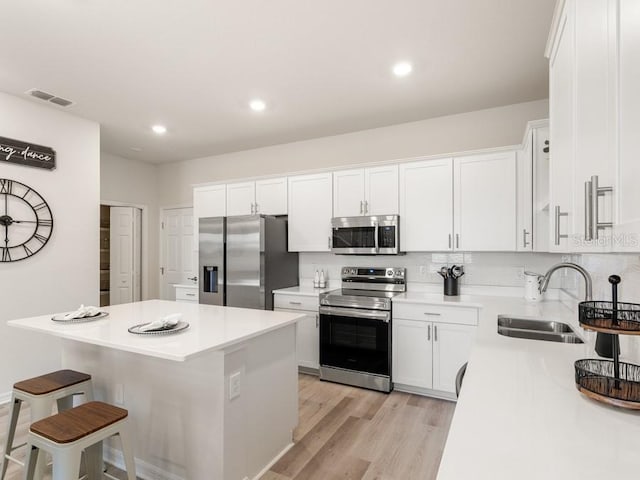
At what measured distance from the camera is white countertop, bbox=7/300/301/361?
163 centimetres

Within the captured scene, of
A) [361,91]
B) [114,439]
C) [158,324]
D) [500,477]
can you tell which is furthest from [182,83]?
[500,477]

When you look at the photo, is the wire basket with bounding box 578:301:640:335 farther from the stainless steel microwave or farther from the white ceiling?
the stainless steel microwave

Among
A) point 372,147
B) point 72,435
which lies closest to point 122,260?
point 372,147

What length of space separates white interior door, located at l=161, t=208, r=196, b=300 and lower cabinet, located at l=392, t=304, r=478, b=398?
143 inches

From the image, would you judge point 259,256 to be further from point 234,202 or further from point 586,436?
point 586,436

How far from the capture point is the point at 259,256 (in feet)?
A: 12.8

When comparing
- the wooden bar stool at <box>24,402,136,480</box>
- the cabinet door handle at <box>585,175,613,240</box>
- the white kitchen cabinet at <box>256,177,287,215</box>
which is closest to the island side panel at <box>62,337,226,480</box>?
the wooden bar stool at <box>24,402,136,480</box>

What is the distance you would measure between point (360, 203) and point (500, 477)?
3.19 m

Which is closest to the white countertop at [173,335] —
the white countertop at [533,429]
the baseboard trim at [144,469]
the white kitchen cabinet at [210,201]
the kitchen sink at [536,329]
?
the baseboard trim at [144,469]

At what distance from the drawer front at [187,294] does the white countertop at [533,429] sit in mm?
3880

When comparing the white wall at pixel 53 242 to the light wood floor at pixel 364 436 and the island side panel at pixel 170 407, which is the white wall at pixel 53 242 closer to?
the island side panel at pixel 170 407

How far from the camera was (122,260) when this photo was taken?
5500 mm

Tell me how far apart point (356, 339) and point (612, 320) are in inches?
96.6

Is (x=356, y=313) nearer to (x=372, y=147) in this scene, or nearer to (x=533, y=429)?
(x=372, y=147)
